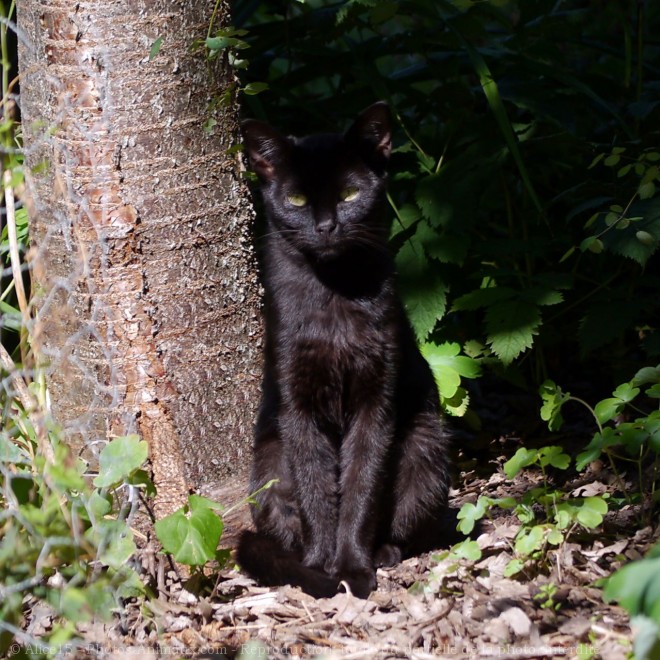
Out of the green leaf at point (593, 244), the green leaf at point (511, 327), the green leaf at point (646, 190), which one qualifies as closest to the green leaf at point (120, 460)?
the green leaf at point (511, 327)

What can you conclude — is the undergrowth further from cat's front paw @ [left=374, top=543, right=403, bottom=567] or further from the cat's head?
cat's front paw @ [left=374, top=543, right=403, bottom=567]

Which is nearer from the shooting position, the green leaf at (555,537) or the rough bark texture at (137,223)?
the green leaf at (555,537)

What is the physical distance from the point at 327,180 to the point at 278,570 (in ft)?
4.48

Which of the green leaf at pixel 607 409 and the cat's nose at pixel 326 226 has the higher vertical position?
the cat's nose at pixel 326 226

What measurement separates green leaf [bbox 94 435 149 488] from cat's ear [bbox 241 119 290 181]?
4.07 feet

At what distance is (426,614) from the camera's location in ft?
8.86

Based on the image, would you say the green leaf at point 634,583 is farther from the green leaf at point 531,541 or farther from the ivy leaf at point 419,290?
the ivy leaf at point 419,290

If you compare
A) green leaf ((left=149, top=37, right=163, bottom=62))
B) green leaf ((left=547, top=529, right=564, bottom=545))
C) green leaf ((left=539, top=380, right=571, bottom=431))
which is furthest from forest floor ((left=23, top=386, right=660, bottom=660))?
green leaf ((left=149, top=37, right=163, bottom=62))

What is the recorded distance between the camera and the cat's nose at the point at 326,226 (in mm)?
3178

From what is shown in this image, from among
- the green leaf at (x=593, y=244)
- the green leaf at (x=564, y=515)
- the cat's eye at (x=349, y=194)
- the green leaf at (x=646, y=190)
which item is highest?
the cat's eye at (x=349, y=194)

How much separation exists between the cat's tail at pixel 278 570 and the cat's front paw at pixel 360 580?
43 millimetres

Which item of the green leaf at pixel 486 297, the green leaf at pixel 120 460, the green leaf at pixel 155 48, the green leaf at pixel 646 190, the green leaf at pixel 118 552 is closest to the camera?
the green leaf at pixel 118 552

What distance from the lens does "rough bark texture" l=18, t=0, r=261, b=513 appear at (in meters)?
2.91

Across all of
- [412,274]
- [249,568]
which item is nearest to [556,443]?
[412,274]
